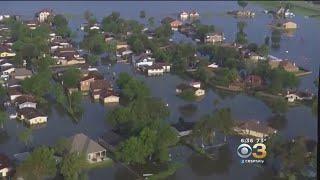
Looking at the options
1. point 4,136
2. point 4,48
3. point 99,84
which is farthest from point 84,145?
point 4,48

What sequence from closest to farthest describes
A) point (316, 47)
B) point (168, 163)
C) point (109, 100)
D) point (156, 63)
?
point (168, 163) → point (109, 100) → point (156, 63) → point (316, 47)

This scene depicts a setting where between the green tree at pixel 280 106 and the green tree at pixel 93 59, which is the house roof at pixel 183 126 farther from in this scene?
the green tree at pixel 93 59

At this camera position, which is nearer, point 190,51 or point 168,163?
point 168,163

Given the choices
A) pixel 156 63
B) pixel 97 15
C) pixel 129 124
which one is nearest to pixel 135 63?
pixel 156 63

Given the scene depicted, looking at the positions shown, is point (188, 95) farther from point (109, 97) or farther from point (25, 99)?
point (25, 99)

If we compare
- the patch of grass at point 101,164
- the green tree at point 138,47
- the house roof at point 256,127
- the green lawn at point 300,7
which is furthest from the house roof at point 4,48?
the green lawn at point 300,7

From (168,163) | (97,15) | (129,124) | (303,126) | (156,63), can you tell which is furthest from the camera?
(97,15)

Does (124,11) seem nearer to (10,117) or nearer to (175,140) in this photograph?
(10,117)

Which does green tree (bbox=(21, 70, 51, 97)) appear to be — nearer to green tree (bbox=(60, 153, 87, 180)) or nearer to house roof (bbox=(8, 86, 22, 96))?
house roof (bbox=(8, 86, 22, 96))
